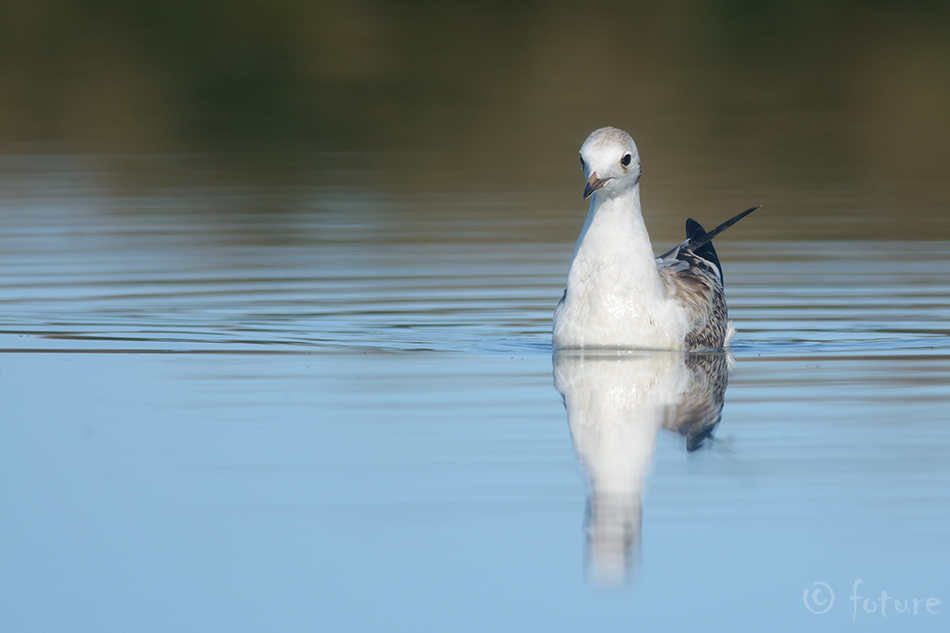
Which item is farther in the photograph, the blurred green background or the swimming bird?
the blurred green background

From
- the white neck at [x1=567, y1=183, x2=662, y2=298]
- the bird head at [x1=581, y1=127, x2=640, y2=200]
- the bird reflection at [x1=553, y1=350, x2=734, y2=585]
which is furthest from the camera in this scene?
the white neck at [x1=567, y1=183, x2=662, y2=298]

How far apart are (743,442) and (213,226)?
32.7 ft

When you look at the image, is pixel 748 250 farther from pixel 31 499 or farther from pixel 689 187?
pixel 31 499

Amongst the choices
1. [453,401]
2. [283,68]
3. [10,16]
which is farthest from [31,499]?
[10,16]

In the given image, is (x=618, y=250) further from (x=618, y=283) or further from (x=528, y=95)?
(x=528, y=95)

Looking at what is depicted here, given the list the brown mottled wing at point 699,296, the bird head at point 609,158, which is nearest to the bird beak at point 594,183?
the bird head at point 609,158

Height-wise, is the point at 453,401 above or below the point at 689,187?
below

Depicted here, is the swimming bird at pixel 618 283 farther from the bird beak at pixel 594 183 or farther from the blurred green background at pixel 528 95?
the blurred green background at pixel 528 95

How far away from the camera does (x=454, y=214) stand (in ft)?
55.1

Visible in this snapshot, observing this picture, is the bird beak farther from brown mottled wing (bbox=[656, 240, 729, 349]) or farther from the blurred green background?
the blurred green background

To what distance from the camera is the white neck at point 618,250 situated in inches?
358

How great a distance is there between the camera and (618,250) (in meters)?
9.15

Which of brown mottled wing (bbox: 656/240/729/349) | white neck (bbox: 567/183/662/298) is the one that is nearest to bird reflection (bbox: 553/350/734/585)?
brown mottled wing (bbox: 656/240/729/349)

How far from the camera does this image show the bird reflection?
5496 millimetres
